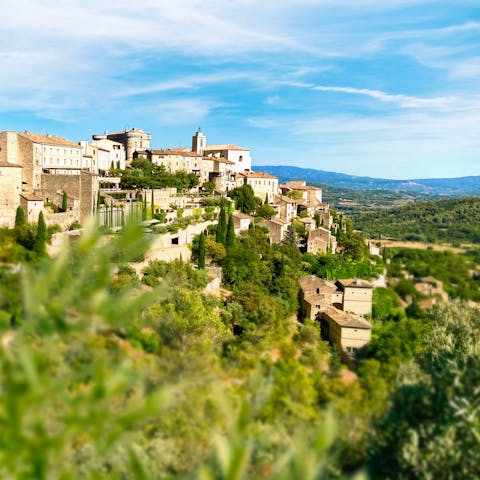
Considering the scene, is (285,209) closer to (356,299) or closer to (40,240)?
(356,299)

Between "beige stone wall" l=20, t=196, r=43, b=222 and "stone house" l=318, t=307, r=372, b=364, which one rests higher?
"beige stone wall" l=20, t=196, r=43, b=222

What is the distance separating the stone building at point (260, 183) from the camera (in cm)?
5675

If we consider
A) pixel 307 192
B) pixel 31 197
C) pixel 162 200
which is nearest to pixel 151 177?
pixel 162 200

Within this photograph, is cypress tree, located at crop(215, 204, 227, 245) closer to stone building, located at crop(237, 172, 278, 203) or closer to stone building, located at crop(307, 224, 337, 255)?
stone building, located at crop(307, 224, 337, 255)

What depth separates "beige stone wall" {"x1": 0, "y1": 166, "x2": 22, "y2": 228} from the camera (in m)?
30.6

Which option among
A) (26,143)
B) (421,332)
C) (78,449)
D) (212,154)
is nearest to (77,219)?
(26,143)

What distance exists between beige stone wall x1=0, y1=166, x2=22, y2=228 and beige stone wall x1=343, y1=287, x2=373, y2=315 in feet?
75.5

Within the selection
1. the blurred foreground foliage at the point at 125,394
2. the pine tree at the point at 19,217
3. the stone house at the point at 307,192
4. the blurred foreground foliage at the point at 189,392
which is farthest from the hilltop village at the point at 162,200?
the blurred foreground foliage at the point at 125,394

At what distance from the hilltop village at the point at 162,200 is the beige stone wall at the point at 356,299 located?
0.07 meters

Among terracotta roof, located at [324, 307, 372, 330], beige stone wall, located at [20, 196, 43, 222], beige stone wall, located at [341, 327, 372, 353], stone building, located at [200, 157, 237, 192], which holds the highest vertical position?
stone building, located at [200, 157, 237, 192]

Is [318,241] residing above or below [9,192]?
below

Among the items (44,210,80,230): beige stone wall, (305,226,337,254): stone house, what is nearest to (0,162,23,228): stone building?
(44,210,80,230): beige stone wall

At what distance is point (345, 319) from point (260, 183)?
31592 mm

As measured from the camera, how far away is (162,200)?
1617 inches
